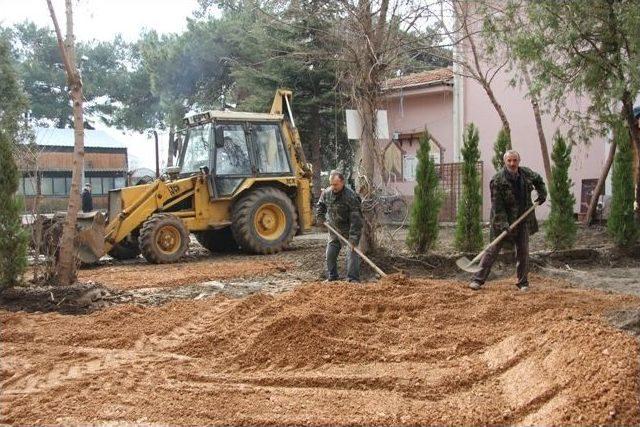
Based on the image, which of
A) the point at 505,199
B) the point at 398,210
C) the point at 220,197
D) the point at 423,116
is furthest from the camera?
the point at 423,116

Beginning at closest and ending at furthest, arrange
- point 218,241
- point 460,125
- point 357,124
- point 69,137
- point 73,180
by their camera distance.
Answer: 1. point 73,180
2. point 357,124
3. point 218,241
4. point 460,125
5. point 69,137

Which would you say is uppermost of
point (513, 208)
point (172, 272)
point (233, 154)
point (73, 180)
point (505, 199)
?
point (233, 154)

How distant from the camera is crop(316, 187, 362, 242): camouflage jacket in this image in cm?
884

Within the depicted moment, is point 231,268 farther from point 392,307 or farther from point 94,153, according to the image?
point 94,153

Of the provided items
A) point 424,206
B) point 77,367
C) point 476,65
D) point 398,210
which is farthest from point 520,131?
point 77,367

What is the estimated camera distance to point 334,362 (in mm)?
5070

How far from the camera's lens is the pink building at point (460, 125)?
1584 centimetres

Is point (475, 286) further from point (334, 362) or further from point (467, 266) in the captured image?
point (334, 362)

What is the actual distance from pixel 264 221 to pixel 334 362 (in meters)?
8.10

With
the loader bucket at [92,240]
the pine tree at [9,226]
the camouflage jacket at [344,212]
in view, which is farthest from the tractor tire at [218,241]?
the pine tree at [9,226]

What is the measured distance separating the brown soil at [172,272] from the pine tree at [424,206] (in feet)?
7.38

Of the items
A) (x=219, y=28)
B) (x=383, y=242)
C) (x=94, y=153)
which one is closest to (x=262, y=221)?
(x=383, y=242)

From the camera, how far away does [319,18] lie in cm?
1091

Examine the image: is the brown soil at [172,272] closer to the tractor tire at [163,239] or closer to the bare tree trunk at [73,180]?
the tractor tire at [163,239]
